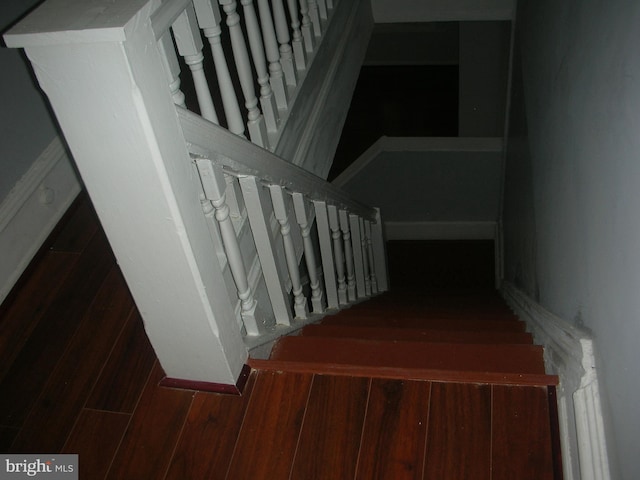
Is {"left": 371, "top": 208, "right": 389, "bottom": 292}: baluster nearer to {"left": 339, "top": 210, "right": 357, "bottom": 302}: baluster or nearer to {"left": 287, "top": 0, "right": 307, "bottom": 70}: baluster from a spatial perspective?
{"left": 339, "top": 210, "right": 357, "bottom": 302}: baluster

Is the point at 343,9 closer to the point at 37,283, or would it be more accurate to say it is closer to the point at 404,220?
the point at 37,283

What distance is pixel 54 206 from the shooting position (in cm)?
209

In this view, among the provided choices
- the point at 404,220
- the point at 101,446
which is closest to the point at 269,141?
the point at 101,446

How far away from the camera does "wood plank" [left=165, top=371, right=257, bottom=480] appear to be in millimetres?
1362

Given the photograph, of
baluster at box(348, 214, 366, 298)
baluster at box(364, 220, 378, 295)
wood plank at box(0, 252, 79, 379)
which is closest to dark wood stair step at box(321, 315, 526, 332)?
baluster at box(348, 214, 366, 298)

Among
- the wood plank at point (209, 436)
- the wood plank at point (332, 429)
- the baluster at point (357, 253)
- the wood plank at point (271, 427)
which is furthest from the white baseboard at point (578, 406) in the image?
the baluster at point (357, 253)

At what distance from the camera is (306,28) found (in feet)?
6.92

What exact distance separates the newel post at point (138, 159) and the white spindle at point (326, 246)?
0.75 m

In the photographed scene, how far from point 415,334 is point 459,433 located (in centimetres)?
77

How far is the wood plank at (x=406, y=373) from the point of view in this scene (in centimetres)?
141

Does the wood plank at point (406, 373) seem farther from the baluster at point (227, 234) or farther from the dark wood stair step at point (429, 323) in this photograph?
the dark wood stair step at point (429, 323)

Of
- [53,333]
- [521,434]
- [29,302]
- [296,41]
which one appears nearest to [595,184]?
[521,434]

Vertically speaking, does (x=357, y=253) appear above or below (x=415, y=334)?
below

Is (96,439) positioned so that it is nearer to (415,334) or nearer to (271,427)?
(271,427)
